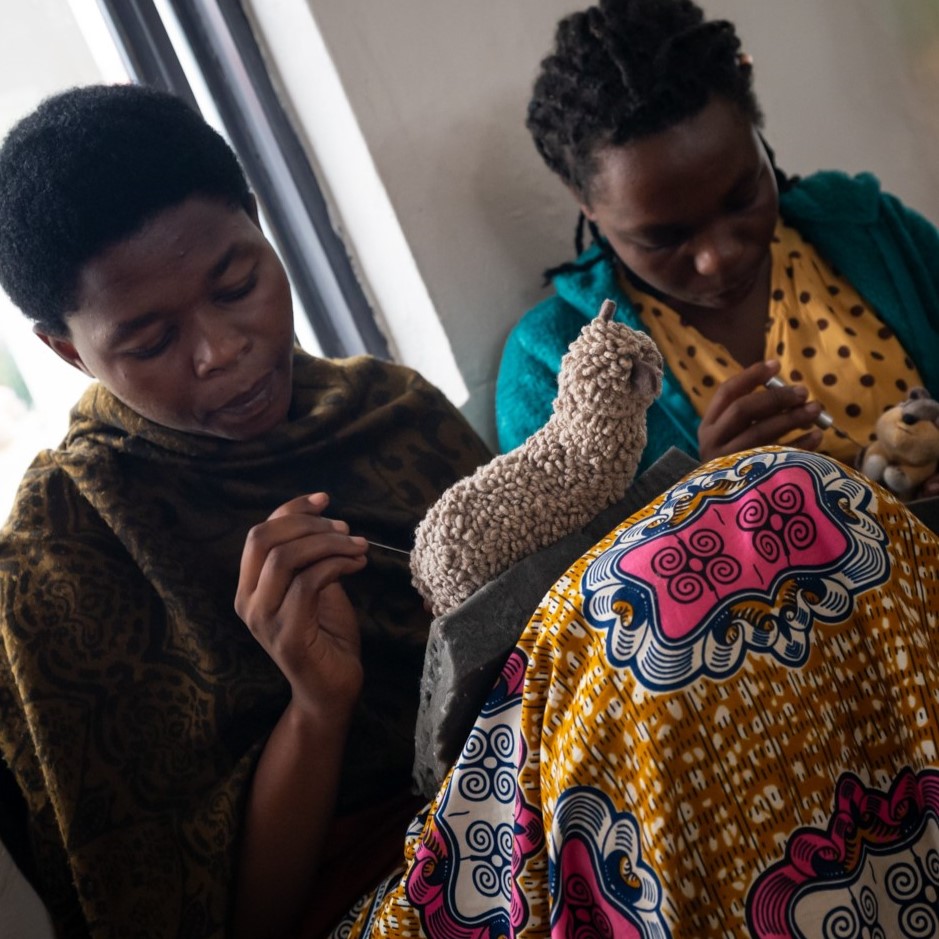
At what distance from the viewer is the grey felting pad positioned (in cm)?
77

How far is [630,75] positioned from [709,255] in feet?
0.73

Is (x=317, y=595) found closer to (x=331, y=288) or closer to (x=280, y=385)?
(x=280, y=385)

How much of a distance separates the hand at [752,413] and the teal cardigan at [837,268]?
0.16 m

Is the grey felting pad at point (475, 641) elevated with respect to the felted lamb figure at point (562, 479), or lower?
lower

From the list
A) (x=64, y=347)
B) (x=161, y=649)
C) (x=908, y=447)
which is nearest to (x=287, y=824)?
(x=161, y=649)

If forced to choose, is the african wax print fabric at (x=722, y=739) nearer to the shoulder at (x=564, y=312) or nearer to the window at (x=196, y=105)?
the shoulder at (x=564, y=312)

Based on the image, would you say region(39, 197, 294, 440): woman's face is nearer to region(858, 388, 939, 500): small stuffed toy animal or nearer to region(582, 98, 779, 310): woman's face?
region(582, 98, 779, 310): woman's face

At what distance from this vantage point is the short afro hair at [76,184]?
910mm

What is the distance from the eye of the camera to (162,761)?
906 mm

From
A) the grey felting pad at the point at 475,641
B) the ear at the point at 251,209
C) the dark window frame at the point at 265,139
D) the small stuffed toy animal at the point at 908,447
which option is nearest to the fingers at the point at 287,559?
the grey felting pad at the point at 475,641

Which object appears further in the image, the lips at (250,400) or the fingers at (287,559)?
the lips at (250,400)

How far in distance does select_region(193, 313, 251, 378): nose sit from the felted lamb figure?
0.25 meters

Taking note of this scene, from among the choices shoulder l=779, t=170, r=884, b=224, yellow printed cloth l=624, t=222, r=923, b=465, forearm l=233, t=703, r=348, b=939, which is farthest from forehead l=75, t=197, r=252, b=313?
shoulder l=779, t=170, r=884, b=224

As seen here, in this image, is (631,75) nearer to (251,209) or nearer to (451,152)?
(451,152)
